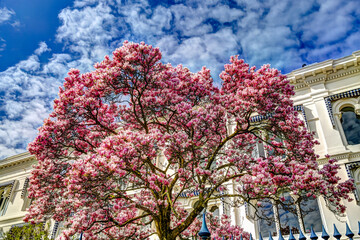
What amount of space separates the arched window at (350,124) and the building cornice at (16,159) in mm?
26931

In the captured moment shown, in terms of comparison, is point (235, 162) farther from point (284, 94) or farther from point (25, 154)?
point (25, 154)

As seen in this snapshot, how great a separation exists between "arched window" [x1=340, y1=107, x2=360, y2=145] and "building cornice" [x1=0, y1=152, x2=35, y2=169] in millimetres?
26931

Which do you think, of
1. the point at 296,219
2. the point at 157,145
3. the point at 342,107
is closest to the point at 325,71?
the point at 342,107

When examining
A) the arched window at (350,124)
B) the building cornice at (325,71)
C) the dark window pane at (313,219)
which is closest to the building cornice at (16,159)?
the dark window pane at (313,219)

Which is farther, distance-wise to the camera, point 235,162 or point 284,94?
point 284,94

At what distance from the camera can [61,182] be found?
10586 mm

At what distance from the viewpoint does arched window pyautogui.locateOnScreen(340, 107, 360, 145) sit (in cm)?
1346

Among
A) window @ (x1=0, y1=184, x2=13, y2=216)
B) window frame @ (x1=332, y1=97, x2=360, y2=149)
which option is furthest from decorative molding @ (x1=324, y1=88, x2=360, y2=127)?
window @ (x1=0, y1=184, x2=13, y2=216)

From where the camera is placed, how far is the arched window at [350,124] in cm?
1346

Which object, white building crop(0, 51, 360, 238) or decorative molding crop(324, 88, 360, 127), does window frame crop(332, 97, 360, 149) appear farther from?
decorative molding crop(324, 88, 360, 127)

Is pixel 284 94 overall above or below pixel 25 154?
below

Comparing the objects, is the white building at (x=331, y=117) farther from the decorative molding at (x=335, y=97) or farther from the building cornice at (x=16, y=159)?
the building cornice at (x=16, y=159)

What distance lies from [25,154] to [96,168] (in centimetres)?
2202

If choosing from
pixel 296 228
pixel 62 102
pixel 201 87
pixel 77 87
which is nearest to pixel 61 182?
pixel 62 102
